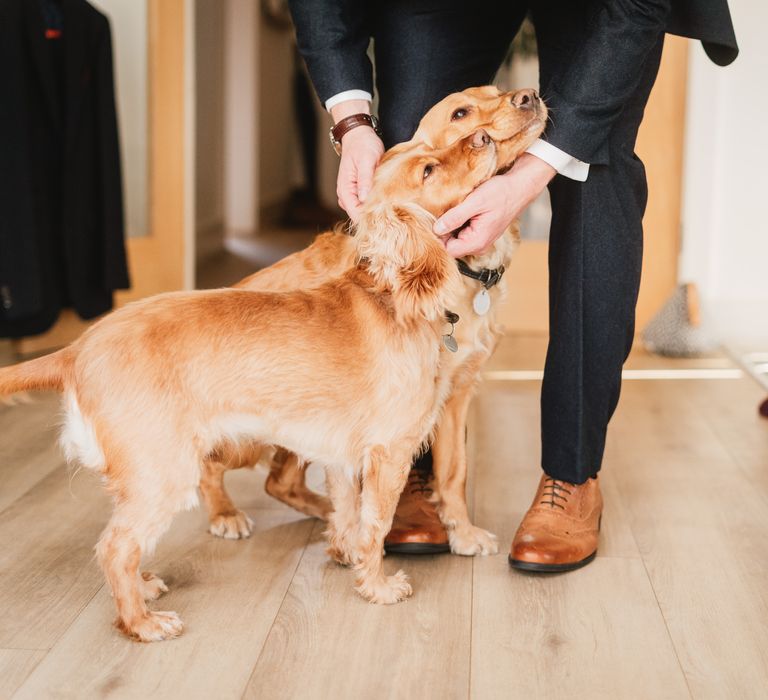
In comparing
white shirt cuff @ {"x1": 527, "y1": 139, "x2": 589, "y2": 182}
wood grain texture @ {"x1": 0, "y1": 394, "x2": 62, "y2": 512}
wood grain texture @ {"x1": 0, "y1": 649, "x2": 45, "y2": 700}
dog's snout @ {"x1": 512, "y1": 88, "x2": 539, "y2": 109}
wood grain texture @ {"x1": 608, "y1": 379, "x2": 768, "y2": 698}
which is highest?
dog's snout @ {"x1": 512, "y1": 88, "x2": 539, "y2": 109}

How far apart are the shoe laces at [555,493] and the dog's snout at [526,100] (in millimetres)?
678

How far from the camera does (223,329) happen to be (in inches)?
56.6

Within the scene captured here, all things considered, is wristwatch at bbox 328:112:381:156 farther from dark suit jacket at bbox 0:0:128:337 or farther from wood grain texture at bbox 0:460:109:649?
dark suit jacket at bbox 0:0:128:337

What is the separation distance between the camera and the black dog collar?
1.68 m

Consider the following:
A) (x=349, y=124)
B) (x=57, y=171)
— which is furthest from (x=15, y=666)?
(x=57, y=171)

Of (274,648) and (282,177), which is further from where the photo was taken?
(282,177)

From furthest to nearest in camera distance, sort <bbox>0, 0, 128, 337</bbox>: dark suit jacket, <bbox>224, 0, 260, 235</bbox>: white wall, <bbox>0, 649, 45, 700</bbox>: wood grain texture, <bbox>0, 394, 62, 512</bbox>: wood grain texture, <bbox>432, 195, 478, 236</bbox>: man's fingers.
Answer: <bbox>224, 0, 260, 235</bbox>: white wall, <bbox>0, 0, 128, 337</bbox>: dark suit jacket, <bbox>0, 394, 62, 512</bbox>: wood grain texture, <bbox>432, 195, 478, 236</bbox>: man's fingers, <bbox>0, 649, 45, 700</bbox>: wood grain texture

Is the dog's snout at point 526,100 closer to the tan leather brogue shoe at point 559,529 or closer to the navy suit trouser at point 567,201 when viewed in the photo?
the navy suit trouser at point 567,201

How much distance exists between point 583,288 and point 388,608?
644 millimetres

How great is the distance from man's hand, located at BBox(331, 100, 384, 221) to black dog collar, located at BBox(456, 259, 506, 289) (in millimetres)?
206

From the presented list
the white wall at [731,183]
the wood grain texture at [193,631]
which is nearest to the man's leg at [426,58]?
the wood grain texture at [193,631]

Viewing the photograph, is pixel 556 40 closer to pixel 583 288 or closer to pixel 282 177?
pixel 583 288

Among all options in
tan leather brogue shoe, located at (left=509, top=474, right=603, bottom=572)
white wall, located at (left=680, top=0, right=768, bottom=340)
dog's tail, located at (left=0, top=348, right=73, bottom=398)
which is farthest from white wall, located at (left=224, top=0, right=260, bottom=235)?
dog's tail, located at (left=0, top=348, right=73, bottom=398)

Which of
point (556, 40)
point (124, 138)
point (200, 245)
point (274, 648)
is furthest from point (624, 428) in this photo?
point (200, 245)
